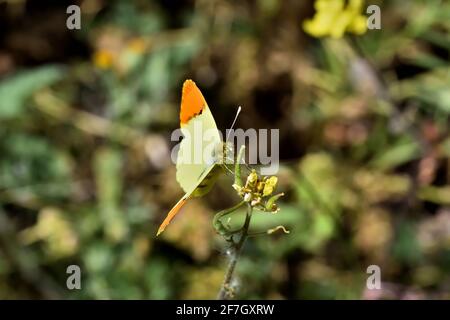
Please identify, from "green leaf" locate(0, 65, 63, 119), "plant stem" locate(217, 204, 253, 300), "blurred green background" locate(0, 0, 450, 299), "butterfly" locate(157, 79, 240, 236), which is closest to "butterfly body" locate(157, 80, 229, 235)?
"butterfly" locate(157, 79, 240, 236)

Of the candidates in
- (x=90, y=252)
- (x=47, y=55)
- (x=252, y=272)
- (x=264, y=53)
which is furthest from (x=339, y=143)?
(x=47, y=55)

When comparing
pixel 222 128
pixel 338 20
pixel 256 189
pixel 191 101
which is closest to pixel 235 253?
pixel 256 189

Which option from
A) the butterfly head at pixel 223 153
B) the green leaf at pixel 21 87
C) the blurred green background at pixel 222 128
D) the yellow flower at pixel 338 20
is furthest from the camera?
the green leaf at pixel 21 87

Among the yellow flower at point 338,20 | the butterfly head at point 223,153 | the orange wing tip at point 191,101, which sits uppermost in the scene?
the yellow flower at point 338,20

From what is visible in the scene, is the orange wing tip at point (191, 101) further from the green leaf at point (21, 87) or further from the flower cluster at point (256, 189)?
the green leaf at point (21, 87)

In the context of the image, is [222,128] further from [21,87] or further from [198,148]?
[198,148]

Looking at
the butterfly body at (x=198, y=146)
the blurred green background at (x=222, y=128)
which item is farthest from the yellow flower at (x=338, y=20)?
the butterfly body at (x=198, y=146)
